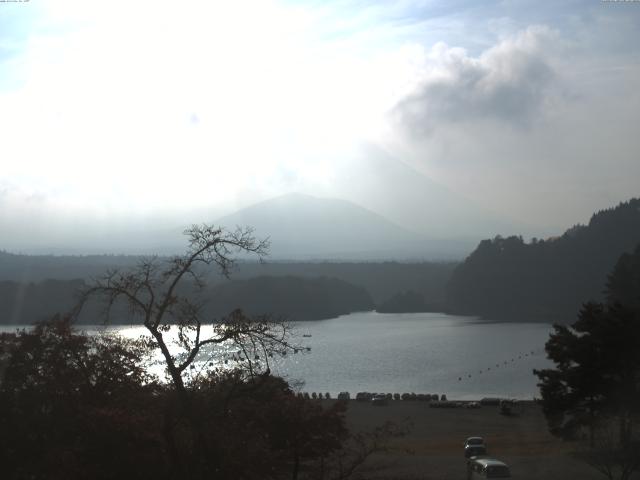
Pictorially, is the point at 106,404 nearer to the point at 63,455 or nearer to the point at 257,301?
the point at 63,455

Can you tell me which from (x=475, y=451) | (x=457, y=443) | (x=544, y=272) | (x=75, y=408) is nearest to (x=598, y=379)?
Answer: (x=475, y=451)

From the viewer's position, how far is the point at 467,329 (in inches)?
1951

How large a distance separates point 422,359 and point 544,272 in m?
34.6

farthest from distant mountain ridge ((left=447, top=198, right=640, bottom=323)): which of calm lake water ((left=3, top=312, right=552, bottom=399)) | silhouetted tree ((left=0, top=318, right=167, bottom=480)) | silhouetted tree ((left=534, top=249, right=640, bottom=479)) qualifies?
silhouetted tree ((left=0, top=318, right=167, bottom=480))

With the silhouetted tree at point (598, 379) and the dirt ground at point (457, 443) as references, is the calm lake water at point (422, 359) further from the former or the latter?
the silhouetted tree at point (598, 379)

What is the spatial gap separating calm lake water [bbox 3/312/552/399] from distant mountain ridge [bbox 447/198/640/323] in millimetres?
9289

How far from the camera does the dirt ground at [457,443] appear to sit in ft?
35.8

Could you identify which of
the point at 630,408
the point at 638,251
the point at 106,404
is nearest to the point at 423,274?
the point at 638,251

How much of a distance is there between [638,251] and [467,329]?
1722 centimetres

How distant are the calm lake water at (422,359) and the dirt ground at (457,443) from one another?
9.93 feet

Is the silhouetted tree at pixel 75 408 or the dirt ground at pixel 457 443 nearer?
the silhouetted tree at pixel 75 408

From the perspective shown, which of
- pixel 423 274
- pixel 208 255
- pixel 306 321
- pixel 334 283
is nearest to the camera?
pixel 208 255

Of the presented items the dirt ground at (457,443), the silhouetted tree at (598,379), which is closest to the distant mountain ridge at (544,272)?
the dirt ground at (457,443)

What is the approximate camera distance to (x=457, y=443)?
1503cm
